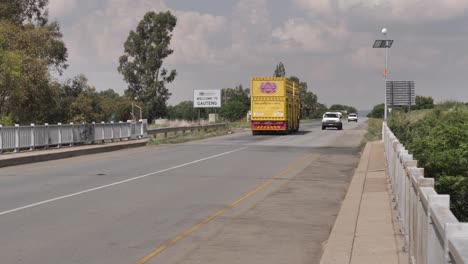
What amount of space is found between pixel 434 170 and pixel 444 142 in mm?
1658

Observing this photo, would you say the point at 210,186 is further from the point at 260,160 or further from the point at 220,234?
the point at 260,160

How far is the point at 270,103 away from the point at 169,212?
34.3m

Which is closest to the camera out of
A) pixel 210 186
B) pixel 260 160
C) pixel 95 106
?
pixel 210 186

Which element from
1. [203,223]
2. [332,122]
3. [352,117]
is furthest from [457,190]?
[352,117]

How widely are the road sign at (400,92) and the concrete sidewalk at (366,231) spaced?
84.9 feet

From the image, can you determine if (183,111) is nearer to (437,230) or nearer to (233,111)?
(233,111)

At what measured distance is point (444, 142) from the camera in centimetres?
1501

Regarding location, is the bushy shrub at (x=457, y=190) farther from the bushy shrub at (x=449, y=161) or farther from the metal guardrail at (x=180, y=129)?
the metal guardrail at (x=180, y=129)

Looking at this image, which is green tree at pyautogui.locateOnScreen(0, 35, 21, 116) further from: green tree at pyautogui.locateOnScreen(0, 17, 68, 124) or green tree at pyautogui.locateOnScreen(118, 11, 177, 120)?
green tree at pyautogui.locateOnScreen(118, 11, 177, 120)

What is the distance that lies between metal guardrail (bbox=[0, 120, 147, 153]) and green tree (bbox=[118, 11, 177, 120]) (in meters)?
44.4

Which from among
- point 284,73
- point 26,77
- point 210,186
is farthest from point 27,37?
point 284,73

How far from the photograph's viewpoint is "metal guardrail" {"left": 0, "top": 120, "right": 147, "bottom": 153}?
2456cm

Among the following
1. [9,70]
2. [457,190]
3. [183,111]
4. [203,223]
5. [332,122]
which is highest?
[9,70]

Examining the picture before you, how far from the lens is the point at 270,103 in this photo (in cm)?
4475
